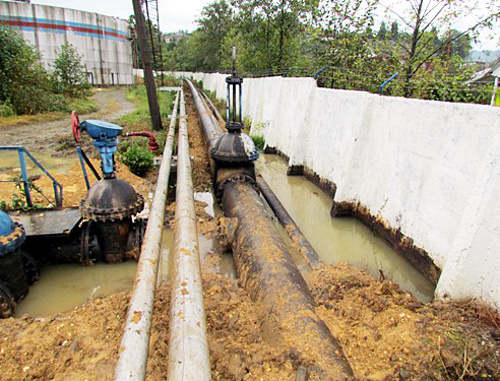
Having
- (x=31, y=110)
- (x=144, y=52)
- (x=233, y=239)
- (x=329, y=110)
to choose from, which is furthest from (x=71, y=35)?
(x=233, y=239)

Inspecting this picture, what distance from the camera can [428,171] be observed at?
3.75m

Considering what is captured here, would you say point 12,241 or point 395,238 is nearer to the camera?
point 12,241

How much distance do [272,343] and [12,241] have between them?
2.32m

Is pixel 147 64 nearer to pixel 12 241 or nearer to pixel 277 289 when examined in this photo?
pixel 12 241

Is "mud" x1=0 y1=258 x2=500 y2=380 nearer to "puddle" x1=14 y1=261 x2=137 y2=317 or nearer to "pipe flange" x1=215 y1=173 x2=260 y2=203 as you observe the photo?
"puddle" x1=14 y1=261 x2=137 y2=317

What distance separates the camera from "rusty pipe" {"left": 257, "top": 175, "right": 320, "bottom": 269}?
3.75m

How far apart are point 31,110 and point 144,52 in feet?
26.3

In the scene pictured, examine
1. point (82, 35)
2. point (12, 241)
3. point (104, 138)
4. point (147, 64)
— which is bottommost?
point (12, 241)

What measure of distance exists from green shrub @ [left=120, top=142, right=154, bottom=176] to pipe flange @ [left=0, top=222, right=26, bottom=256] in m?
3.55

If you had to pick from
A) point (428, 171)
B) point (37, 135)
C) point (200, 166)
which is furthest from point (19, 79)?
point (428, 171)

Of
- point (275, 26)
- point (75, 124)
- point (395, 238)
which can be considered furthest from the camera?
point (275, 26)

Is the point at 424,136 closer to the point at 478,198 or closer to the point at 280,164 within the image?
the point at 478,198

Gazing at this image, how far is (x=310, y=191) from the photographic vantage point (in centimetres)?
667

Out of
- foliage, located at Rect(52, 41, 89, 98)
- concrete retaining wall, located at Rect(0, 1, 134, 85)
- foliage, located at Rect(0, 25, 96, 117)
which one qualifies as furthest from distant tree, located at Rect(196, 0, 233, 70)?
foliage, located at Rect(0, 25, 96, 117)
